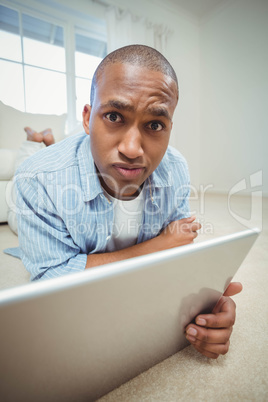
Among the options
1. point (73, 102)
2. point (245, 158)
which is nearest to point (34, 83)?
point (73, 102)

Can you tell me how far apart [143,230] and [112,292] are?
26.9 inches

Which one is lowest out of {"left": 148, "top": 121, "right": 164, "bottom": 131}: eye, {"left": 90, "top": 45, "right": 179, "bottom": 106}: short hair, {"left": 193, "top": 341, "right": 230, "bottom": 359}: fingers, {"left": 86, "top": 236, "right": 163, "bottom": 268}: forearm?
{"left": 193, "top": 341, "right": 230, "bottom": 359}: fingers

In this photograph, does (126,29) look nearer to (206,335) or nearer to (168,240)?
(168,240)

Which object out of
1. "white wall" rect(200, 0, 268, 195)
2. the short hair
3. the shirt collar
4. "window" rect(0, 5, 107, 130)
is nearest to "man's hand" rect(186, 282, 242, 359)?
the shirt collar

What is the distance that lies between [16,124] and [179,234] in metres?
2.48

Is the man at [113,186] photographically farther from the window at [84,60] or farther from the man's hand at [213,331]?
the window at [84,60]

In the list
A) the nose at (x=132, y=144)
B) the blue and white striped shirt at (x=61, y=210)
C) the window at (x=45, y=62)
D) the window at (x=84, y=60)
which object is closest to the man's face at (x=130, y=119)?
the nose at (x=132, y=144)

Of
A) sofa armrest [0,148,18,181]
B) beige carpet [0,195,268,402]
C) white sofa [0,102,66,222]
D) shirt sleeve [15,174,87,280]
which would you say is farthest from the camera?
white sofa [0,102,66,222]

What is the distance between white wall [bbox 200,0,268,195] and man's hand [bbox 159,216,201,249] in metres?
2.99

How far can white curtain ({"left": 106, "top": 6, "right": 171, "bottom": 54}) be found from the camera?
3350 millimetres

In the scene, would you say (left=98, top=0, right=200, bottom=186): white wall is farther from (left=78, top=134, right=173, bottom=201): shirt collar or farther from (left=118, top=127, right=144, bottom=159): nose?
(left=118, top=127, right=144, bottom=159): nose

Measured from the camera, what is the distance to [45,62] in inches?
131

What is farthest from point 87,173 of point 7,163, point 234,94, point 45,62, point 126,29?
point 234,94

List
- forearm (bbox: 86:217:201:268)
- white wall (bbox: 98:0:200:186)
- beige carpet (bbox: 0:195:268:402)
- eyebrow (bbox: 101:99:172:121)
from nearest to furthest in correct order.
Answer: beige carpet (bbox: 0:195:268:402)
eyebrow (bbox: 101:99:172:121)
forearm (bbox: 86:217:201:268)
white wall (bbox: 98:0:200:186)
